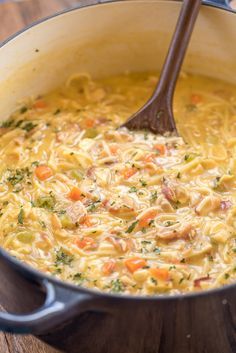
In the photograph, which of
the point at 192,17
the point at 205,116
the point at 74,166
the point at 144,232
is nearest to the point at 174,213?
the point at 144,232

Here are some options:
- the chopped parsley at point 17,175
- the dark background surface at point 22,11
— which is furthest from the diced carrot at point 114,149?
the dark background surface at point 22,11

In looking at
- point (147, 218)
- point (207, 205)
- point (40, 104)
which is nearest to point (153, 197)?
point (147, 218)

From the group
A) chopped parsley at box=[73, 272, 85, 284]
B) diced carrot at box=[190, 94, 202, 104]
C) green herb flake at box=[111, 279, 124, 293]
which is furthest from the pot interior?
green herb flake at box=[111, 279, 124, 293]

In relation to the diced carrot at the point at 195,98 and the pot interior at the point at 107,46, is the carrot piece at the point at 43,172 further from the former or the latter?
the diced carrot at the point at 195,98

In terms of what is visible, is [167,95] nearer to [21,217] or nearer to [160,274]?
[21,217]

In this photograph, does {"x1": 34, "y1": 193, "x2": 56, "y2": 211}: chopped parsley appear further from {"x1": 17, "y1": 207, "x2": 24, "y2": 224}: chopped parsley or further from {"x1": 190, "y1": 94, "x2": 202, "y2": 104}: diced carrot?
{"x1": 190, "y1": 94, "x2": 202, "y2": 104}: diced carrot

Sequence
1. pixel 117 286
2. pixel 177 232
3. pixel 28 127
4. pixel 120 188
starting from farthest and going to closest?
1. pixel 28 127
2. pixel 120 188
3. pixel 177 232
4. pixel 117 286
